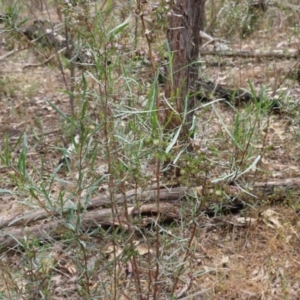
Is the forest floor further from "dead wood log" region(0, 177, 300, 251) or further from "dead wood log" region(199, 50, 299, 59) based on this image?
"dead wood log" region(199, 50, 299, 59)

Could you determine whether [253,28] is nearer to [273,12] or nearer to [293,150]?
[273,12]

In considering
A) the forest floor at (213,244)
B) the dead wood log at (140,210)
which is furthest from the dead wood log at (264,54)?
the dead wood log at (140,210)

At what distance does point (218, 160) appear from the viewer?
1656 millimetres

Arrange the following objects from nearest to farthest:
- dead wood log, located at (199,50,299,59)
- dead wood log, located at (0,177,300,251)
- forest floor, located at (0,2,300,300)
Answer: forest floor, located at (0,2,300,300) < dead wood log, located at (0,177,300,251) < dead wood log, located at (199,50,299,59)

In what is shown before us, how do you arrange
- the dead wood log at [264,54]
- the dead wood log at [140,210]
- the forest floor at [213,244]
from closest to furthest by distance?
the forest floor at [213,244] → the dead wood log at [140,210] → the dead wood log at [264,54]

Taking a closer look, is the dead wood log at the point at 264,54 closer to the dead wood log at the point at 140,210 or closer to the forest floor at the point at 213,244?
the forest floor at the point at 213,244

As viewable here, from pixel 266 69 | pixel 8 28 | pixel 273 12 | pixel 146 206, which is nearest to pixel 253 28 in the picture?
pixel 273 12

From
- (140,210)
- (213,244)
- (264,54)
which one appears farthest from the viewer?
(264,54)

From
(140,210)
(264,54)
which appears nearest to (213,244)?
(140,210)

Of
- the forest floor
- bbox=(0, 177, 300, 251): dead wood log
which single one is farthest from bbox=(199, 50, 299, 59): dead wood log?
bbox=(0, 177, 300, 251): dead wood log

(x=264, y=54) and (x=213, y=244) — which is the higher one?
(x=264, y=54)

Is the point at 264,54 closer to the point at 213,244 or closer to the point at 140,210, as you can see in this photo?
the point at 213,244

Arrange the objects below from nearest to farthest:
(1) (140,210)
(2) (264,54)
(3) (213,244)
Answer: (1) (140,210) < (3) (213,244) < (2) (264,54)

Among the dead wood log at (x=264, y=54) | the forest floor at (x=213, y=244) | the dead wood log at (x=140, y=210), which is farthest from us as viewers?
the dead wood log at (x=264, y=54)
